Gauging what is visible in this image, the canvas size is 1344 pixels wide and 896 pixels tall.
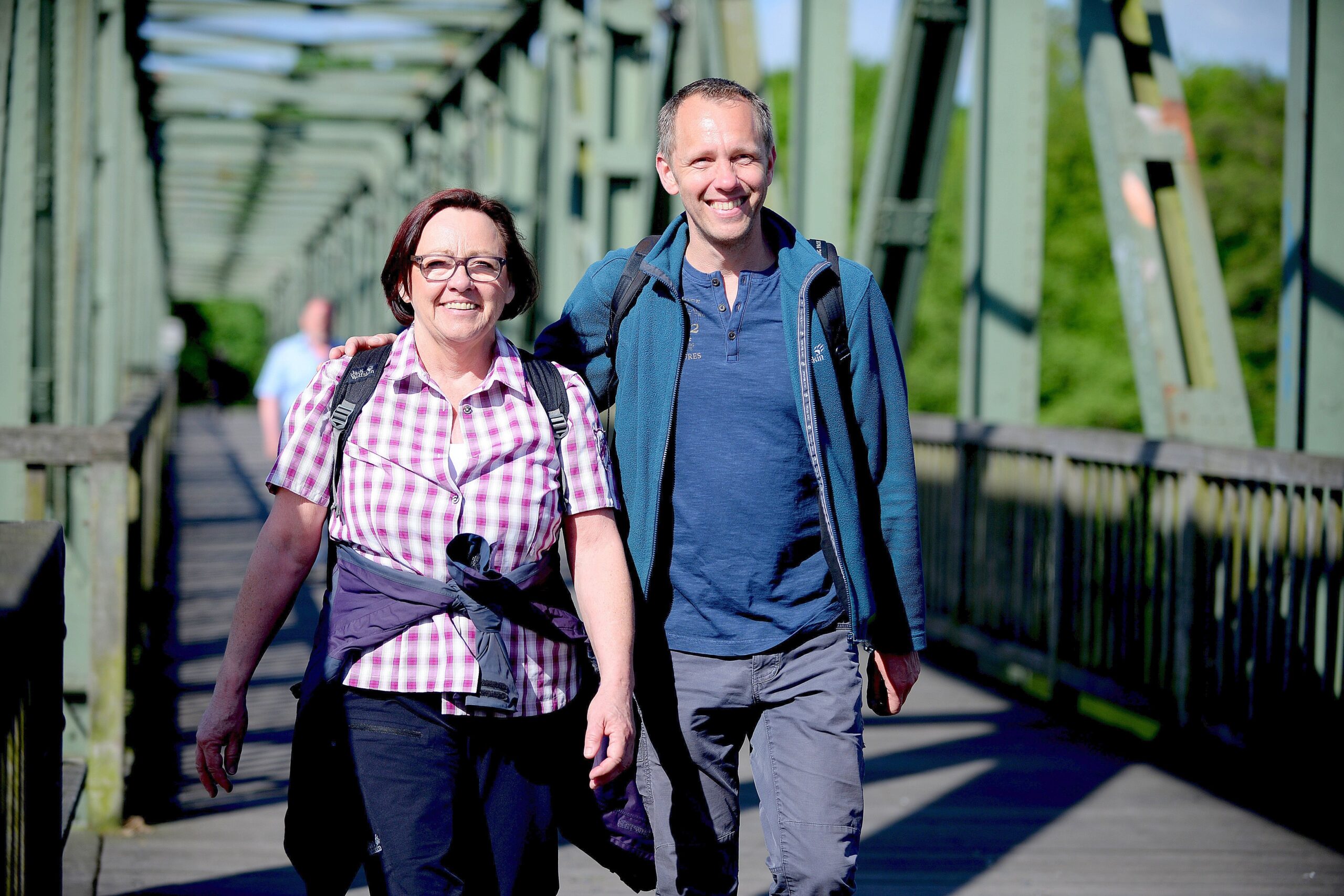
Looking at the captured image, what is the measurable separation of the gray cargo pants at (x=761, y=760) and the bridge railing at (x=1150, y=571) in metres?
2.34

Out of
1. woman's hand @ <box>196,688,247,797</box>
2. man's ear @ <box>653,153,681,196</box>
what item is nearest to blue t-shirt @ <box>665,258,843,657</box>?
man's ear @ <box>653,153,681,196</box>

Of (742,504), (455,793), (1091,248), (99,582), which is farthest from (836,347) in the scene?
(1091,248)

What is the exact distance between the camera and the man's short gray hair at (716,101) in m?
2.65

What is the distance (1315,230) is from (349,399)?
3628 mm

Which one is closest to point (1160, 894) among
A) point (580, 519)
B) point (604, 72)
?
point (580, 519)

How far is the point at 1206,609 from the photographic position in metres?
5.00

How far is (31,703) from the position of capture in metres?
1.78

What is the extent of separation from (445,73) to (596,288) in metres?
16.5

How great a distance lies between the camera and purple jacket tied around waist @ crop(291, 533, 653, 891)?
2348 millimetres

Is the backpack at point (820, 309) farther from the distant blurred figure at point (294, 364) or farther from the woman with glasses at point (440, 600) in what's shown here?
the distant blurred figure at point (294, 364)

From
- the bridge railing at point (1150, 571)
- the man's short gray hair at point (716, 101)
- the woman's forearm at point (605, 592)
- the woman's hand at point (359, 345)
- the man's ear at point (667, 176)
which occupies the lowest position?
the bridge railing at point (1150, 571)

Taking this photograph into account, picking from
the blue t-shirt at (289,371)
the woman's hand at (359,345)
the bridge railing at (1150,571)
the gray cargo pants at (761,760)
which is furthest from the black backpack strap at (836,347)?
the blue t-shirt at (289,371)

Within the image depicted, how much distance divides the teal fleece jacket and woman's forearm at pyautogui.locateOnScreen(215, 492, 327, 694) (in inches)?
23.1

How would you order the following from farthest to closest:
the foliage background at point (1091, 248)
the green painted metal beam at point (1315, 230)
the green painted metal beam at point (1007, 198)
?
the foliage background at point (1091, 248) < the green painted metal beam at point (1007, 198) < the green painted metal beam at point (1315, 230)
